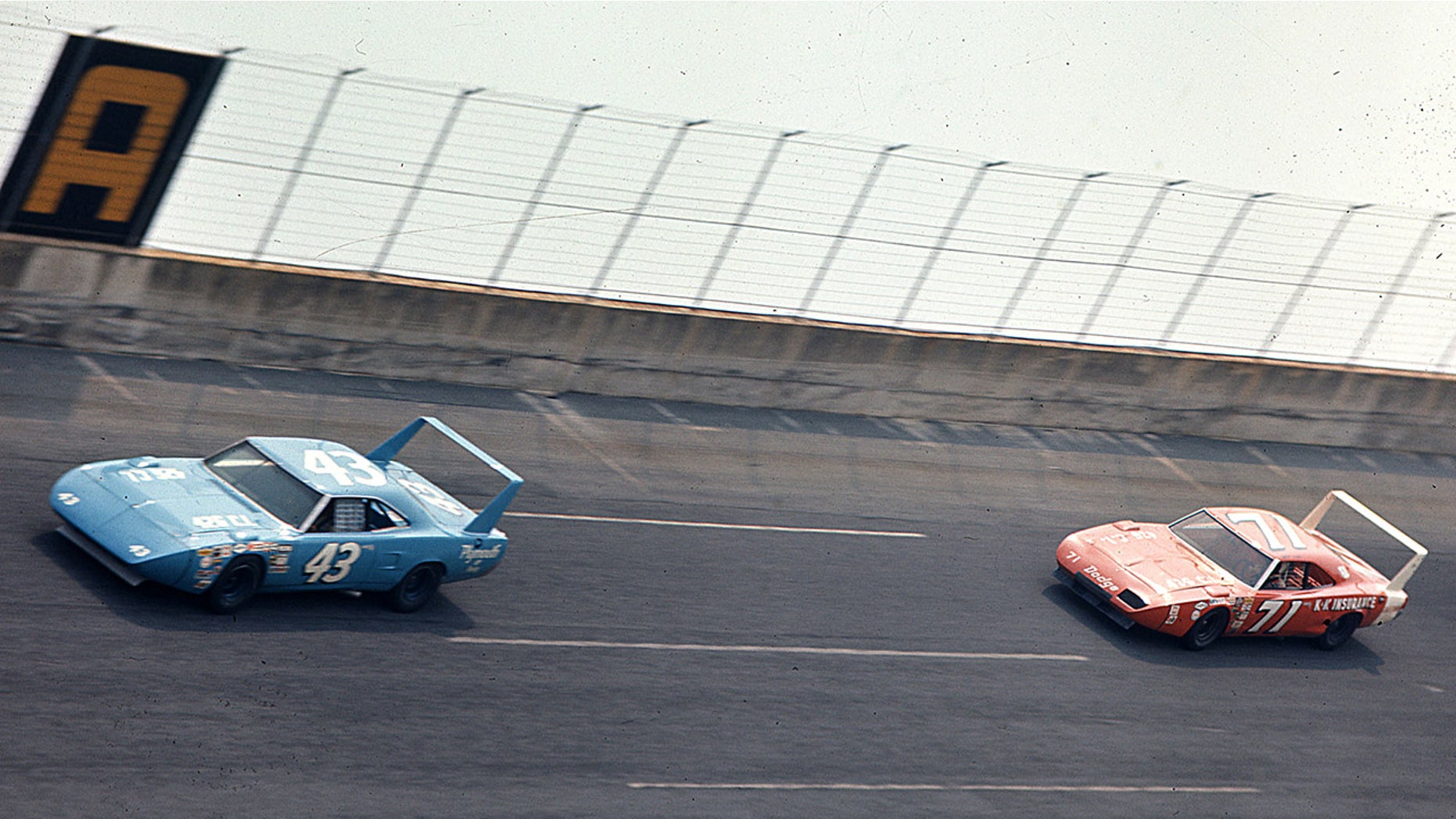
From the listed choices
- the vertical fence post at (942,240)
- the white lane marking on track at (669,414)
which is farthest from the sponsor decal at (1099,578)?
the vertical fence post at (942,240)

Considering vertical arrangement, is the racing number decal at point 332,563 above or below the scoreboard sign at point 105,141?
below

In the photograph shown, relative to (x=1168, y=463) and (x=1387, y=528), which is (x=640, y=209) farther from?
(x=1387, y=528)

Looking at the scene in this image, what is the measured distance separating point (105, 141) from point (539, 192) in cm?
473

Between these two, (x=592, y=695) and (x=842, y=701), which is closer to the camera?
(x=592, y=695)

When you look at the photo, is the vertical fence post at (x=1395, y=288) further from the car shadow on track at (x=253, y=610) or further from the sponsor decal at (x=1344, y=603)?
the car shadow on track at (x=253, y=610)

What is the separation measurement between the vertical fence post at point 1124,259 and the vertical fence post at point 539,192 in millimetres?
7716

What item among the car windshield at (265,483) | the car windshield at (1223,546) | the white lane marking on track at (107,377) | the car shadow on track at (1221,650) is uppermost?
the car windshield at (1223,546)

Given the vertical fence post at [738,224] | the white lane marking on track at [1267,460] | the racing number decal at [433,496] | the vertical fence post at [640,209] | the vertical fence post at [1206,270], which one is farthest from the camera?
the vertical fence post at [1206,270]

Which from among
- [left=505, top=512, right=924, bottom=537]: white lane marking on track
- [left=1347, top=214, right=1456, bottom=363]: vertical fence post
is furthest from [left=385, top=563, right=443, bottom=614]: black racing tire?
[left=1347, top=214, right=1456, bottom=363]: vertical fence post

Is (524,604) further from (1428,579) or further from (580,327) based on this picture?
(1428,579)

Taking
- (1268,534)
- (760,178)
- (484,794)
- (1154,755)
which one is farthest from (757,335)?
(484,794)

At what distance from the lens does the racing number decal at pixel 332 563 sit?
35.0 ft

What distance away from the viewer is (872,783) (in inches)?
415

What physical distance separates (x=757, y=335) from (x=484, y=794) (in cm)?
970
